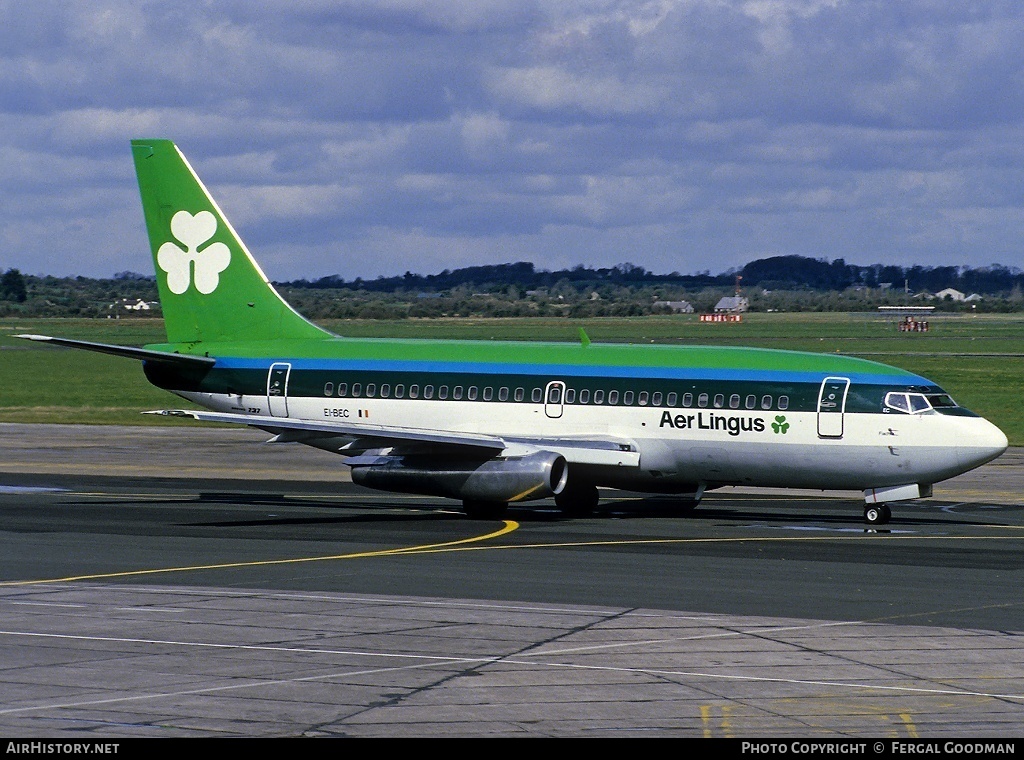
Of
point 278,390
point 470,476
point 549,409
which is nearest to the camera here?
point 470,476

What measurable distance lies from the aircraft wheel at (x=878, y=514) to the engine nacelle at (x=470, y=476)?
7.10 meters

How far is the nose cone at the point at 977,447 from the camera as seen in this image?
3534 centimetres

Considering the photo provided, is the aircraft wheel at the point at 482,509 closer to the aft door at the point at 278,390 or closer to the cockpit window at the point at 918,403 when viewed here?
the aft door at the point at 278,390

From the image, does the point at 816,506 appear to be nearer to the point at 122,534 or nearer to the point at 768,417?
the point at 768,417

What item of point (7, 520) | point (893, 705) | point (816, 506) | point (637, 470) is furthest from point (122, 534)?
point (893, 705)

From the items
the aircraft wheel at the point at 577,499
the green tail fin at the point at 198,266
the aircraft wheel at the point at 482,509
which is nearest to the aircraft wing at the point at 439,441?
the aircraft wheel at the point at 482,509

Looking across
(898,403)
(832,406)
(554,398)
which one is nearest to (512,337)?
(554,398)

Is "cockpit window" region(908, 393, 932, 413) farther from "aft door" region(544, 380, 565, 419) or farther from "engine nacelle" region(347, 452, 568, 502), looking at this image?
"aft door" region(544, 380, 565, 419)

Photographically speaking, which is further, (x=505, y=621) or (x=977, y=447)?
(x=977, y=447)

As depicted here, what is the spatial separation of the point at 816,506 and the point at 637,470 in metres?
6.22

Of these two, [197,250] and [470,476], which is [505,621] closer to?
[470,476]

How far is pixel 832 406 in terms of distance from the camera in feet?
120

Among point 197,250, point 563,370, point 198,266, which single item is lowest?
point 563,370

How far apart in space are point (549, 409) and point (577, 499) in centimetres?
243
